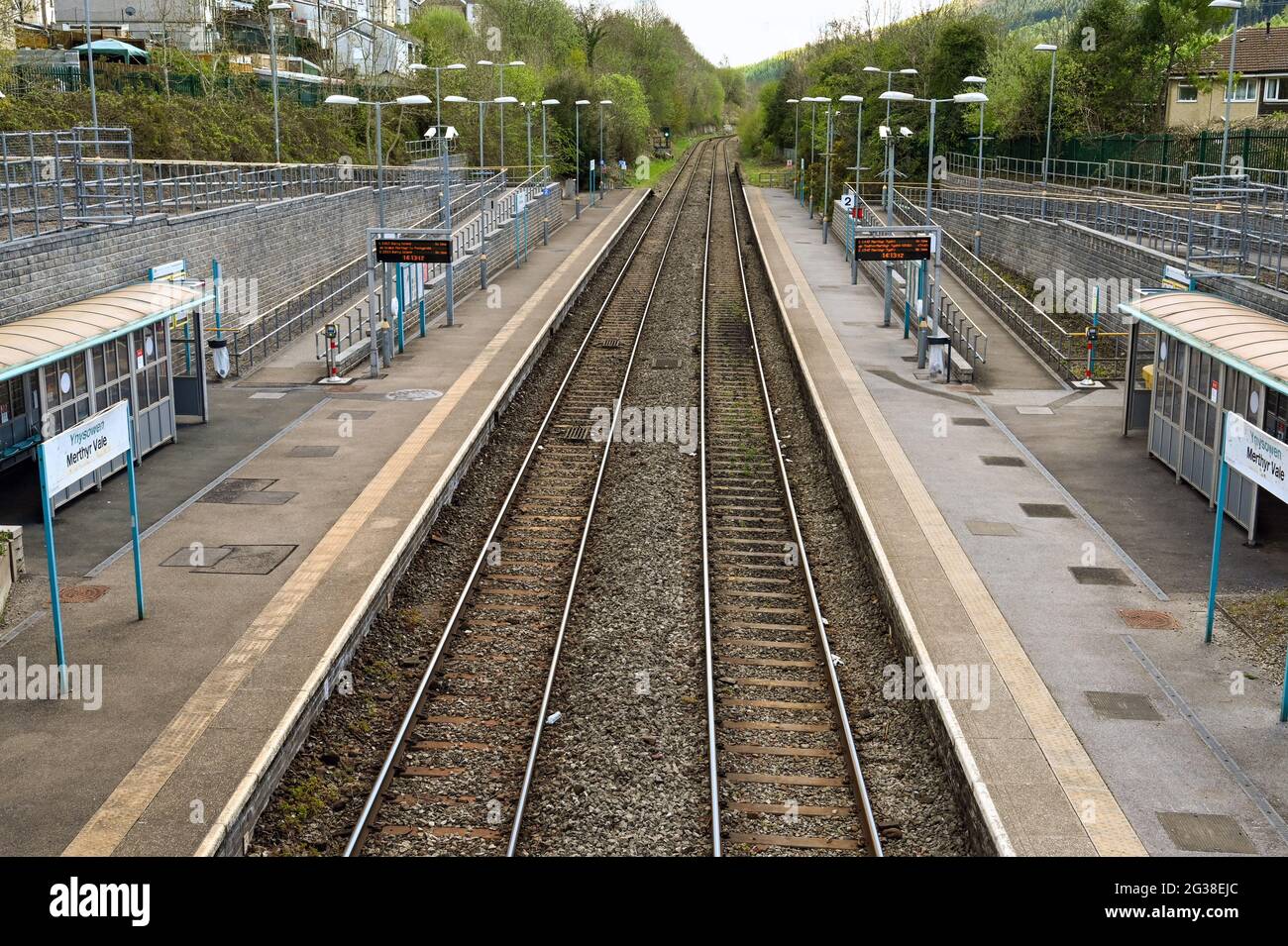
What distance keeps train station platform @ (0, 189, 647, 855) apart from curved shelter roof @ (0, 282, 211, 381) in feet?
7.85

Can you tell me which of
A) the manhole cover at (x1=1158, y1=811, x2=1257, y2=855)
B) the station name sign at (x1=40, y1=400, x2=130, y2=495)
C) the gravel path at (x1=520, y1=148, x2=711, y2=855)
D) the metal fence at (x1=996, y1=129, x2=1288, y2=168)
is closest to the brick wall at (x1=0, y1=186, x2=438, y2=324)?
the station name sign at (x1=40, y1=400, x2=130, y2=495)

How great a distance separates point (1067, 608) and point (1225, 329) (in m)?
5.09

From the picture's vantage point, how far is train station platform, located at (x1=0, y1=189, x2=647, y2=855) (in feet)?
32.2

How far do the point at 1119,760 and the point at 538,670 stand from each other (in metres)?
5.63

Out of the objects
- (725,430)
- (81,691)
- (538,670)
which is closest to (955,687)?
(538,670)

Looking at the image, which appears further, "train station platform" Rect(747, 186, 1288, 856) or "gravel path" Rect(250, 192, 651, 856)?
"gravel path" Rect(250, 192, 651, 856)

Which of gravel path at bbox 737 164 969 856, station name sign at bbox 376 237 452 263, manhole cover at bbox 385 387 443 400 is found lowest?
gravel path at bbox 737 164 969 856

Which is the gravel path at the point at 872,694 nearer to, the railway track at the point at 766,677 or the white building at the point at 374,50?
the railway track at the point at 766,677

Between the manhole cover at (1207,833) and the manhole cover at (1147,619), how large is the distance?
4.04 metres

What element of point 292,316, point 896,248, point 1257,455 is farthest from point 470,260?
point 1257,455

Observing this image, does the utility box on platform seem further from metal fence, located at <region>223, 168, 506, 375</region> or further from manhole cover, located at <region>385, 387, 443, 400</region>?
metal fence, located at <region>223, 168, 506, 375</region>

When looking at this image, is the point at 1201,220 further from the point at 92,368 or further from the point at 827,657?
the point at 92,368

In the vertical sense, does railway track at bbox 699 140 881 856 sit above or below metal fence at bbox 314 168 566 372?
below

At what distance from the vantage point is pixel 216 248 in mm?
27344
